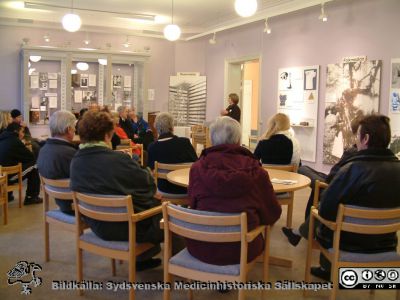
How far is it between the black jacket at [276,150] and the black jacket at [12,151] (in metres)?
2.97

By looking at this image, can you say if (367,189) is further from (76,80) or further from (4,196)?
(76,80)

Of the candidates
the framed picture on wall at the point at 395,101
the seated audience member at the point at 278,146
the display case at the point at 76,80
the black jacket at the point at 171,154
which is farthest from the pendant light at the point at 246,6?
the display case at the point at 76,80

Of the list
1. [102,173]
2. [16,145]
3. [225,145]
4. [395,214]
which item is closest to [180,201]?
[102,173]

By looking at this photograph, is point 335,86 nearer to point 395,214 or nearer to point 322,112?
point 322,112

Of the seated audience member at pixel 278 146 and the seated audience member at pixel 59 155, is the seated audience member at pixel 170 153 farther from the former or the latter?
the seated audience member at pixel 59 155

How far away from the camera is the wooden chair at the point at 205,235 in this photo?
2.21m

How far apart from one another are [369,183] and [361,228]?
27 cm

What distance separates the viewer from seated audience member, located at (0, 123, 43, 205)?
509cm

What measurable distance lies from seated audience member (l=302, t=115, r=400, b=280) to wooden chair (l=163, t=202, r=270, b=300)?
0.55 meters

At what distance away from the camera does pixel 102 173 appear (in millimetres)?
2779

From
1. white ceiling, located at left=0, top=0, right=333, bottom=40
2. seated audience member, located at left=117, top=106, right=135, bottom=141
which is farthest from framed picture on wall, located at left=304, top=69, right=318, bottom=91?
seated audience member, located at left=117, top=106, right=135, bottom=141

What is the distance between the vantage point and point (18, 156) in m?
5.22

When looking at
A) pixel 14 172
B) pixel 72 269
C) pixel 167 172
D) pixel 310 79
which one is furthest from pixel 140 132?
pixel 72 269

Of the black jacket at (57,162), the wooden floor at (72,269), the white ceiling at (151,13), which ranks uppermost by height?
the white ceiling at (151,13)
